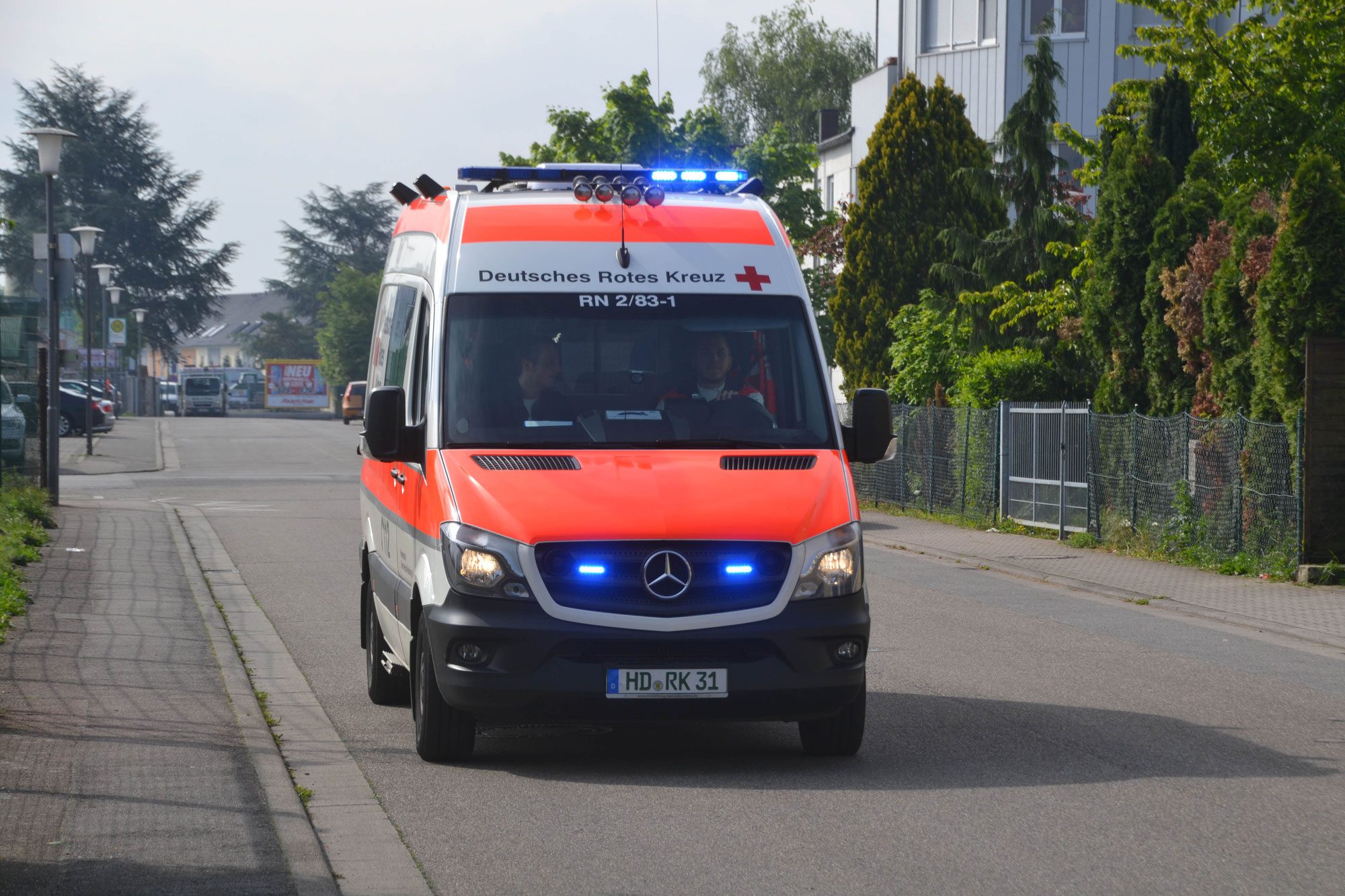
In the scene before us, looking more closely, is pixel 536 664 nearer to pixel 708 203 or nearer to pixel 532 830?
pixel 532 830

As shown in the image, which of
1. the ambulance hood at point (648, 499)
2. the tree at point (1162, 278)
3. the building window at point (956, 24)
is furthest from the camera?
the building window at point (956, 24)

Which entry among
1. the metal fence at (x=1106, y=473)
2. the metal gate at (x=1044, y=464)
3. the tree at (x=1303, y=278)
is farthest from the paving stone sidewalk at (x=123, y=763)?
the metal gate at (x=1044, y=464)

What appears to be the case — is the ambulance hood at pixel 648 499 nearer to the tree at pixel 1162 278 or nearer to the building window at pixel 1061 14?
the tree at pixel 1162 278

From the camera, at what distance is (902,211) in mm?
34719

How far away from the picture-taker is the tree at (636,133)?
4669 centimetres

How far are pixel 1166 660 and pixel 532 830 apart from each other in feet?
20.1

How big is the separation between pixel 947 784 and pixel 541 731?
7.11 ft

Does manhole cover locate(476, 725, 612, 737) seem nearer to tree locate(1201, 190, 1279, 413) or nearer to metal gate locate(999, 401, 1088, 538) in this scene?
tree locate(1201, 190, 1279, 413)

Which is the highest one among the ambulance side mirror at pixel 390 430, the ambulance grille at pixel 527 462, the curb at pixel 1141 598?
the ambulance side mirror at pixel 390 430

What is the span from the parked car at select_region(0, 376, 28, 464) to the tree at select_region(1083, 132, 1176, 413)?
14.3 m

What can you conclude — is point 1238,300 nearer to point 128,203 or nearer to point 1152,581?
point 1152,581

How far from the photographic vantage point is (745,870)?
568cm

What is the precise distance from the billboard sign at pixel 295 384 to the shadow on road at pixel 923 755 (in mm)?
94690

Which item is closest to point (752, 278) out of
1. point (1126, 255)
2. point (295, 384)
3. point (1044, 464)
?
point (1126, 255)
